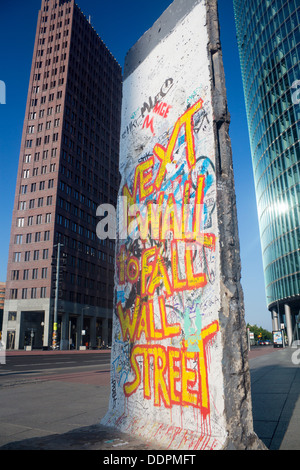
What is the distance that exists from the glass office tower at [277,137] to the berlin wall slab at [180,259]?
42.3 metres

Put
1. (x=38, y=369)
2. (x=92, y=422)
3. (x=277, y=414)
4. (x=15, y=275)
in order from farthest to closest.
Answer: (x=15, y=275), (x=38, y=369), (x=277, y=414), (x=92, y=422)

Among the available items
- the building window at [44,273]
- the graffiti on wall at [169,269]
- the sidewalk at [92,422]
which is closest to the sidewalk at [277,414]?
the sidewalk at [92,422]

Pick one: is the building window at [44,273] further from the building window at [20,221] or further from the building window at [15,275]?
the building window at [20,221]

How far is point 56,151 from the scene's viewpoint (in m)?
52.3

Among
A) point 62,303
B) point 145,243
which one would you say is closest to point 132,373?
point 145,243

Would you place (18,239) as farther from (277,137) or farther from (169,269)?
(169,269)

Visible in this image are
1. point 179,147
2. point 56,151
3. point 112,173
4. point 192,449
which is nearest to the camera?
point 192,449

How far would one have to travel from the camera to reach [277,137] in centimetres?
4712

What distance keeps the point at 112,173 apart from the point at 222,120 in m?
65.5

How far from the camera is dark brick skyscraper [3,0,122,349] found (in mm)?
48844

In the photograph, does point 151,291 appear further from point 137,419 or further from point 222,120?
point 222,120

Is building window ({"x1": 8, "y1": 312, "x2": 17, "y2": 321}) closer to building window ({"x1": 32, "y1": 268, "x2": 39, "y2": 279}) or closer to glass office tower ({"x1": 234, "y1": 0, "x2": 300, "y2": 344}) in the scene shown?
building window ({"x1": 32, "y1": 268, "x2": 39, "y2": 279})

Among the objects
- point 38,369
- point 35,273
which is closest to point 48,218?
point 35,273

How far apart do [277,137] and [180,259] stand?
49.2m
